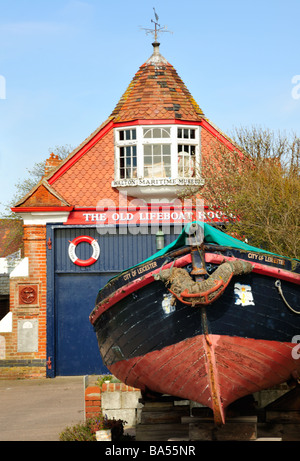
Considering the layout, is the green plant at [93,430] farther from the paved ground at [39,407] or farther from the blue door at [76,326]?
the blue door at [76,326]

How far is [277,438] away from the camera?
8891 mm

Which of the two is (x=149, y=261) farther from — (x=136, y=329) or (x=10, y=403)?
(x=10, y=403)

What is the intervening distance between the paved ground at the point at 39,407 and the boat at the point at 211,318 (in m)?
2.54

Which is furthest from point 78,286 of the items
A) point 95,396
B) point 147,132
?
point 95,396

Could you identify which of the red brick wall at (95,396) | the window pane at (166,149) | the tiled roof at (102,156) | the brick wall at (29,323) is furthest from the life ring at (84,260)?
the red brick wall at (95,396)

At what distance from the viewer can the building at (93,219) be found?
18.4m

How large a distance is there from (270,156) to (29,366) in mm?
8331

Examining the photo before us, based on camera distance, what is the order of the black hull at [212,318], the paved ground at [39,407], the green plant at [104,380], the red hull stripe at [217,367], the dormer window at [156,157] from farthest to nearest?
1. the dormer window at [156,157]
2. the green plant at [104,380]
3. the paved ground at [39,407]
4. the black hull at [212,318]
5. the red hull stripe at [217,367]

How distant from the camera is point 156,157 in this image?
62.9ft

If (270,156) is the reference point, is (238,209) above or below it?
below

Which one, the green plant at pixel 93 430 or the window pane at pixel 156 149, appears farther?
the window pane at pixel 156 149
